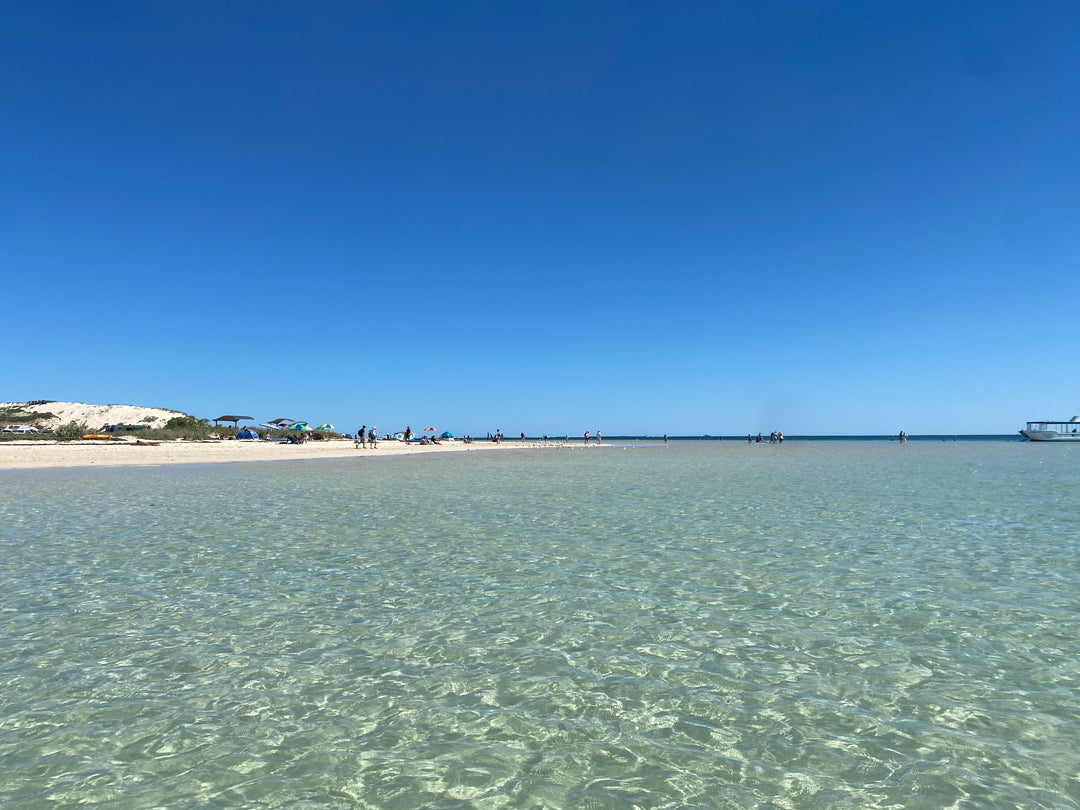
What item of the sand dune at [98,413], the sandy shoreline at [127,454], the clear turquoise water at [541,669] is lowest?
the clear turquoise water at [541,669]

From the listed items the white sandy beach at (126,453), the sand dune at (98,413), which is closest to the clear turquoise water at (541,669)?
the white sandy beach at (126,453)

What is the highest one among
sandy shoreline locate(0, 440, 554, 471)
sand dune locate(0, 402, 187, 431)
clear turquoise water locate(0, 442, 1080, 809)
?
sand dune locate(0, 402, 187, 431)

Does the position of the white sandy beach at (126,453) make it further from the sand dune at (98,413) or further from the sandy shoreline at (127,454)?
the sand dune at (98,413)

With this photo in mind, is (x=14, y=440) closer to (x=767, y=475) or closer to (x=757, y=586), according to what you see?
(x=767, y=475)

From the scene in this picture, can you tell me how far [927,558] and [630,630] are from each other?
753 cm

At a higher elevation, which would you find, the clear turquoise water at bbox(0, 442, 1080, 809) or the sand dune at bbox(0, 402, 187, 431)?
the sand dune at bbox(0, 402, 187, 431)

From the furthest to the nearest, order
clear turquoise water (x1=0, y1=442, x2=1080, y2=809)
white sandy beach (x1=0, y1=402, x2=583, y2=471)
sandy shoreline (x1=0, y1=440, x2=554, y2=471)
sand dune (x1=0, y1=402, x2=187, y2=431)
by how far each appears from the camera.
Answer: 1. sand dune (x1=0, y1=402, x2=187, y2=431)
2. white sandy beach (x1=0, y1=402, x2=583, y2=471)
3. sandy shoreline (x1=0, y1=440, x2=554, y2=471)
4. clear turquoise water (x1=0, y1=442, x2=1080, y2=809)

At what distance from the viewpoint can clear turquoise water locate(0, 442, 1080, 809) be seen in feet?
14.7

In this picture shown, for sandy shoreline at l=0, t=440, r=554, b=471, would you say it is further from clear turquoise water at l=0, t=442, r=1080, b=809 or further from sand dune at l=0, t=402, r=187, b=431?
sand dune at l=0, t=402, r=187, b=431

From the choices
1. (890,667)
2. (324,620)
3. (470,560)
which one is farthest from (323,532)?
(890,667)

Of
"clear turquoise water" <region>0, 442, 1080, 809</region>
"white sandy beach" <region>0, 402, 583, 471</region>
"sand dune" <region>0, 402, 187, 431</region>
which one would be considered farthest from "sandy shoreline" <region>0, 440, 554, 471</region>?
"sand dune" <region>0, 402, 187, 431</region>

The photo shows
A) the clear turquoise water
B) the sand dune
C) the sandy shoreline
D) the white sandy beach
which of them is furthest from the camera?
the sand dune

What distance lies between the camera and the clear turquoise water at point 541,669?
14.7ft

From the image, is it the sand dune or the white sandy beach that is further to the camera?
the sand dune
